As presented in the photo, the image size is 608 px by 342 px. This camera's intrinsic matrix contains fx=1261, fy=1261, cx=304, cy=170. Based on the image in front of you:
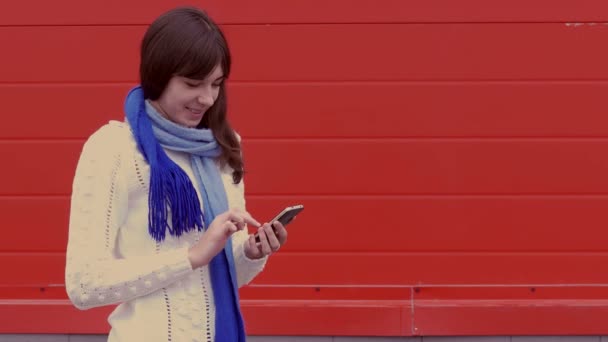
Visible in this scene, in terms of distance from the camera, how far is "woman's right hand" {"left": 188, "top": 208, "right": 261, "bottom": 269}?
8.29 ft

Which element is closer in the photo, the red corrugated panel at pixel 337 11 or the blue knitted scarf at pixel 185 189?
the blue knitted scarf at pixel 185 189

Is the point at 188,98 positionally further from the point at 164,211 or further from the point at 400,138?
the point at 400,138

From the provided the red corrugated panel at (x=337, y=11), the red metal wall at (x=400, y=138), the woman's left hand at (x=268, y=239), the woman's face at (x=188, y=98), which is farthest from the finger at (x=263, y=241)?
the red corrugated panel at (x=337, y=11)

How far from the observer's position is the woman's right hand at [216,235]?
8.29 ft

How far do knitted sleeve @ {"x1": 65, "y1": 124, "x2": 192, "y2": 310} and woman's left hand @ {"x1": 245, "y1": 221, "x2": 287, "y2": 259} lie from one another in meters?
0.22

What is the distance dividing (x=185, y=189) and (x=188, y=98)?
0.64 ft

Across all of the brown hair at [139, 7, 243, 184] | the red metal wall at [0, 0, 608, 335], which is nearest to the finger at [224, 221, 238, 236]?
the brown hair at [139, 7, 243, 184]

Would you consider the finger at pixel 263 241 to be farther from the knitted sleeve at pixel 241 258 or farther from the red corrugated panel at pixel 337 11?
the red corrugated panel at pixel 337 11

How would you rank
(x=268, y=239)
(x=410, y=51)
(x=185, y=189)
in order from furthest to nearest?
(x=410, y=51)
(x=268, y=239)
(x=185, y=189)

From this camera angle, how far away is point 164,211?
2588mm

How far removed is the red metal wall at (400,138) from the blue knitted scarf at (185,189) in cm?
269

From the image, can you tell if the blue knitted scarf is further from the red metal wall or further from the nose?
the red metal wall

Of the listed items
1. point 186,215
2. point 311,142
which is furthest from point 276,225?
point 311,142

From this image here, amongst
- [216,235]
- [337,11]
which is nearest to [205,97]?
[216,235]
